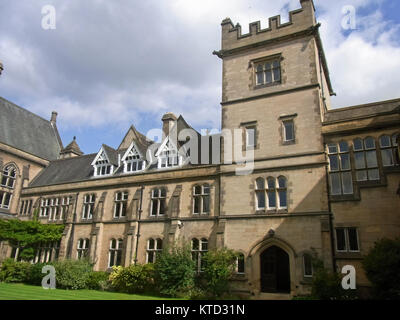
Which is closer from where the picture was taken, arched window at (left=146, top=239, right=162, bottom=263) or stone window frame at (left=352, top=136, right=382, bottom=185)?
stone window frame at (left=352, top=136, right=382, bottom=185)

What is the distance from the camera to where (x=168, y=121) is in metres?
31.4

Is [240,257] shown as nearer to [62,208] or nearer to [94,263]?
Answer: [94,263]

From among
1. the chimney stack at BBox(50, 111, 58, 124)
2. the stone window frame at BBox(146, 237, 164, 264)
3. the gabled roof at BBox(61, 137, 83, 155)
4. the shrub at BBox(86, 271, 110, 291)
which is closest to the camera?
the shrub at BBox(86, 271, 110, 291)

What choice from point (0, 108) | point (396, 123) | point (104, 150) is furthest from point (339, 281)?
point (0, 108)

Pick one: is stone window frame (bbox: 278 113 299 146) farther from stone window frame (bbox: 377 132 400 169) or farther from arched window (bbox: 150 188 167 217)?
arched window (bbox: 150 188 167 217)

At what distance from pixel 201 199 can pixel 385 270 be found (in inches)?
486

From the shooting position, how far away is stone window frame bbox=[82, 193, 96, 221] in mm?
28375

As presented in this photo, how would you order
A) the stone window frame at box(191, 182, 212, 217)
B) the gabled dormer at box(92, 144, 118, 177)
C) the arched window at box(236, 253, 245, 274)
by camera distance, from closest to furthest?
the arched window at box(236, 253, 245, 274) → the stone window frame at box(191, 182, 212, 217) → the gabled dormer at box(92, 144, 118, 177)

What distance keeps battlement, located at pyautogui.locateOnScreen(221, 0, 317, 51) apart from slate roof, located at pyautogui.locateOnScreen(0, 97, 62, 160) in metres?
25.7

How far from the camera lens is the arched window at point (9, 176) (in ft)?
109

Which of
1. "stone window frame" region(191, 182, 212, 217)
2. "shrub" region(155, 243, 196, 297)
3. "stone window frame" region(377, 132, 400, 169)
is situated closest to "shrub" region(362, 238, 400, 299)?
"stone window frame" region(377, 132, 400, 169)

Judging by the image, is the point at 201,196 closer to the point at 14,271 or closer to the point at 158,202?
the point at 158,202

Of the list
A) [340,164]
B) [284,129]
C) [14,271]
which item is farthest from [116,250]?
[340,164]

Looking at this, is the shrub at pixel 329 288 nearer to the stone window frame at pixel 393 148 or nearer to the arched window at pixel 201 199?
the stone window frame at pixel 393 148
